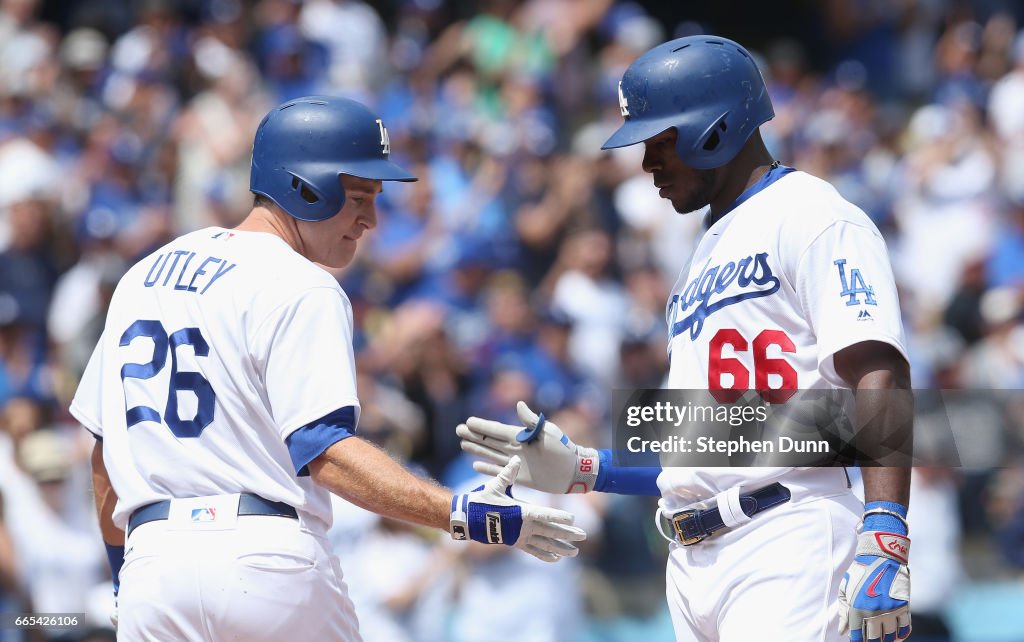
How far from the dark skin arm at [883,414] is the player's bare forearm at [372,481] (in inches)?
45.3

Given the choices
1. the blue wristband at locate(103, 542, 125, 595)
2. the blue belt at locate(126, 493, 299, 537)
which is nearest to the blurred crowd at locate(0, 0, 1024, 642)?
the blue wristband at locate(103, 542, 125, 595)

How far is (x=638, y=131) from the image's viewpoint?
4.15 metres

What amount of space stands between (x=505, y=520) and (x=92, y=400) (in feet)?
4.52

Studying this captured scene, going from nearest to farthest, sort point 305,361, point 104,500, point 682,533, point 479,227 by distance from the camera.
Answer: point 305,361
point 682,533
point 104,500
point 479,227

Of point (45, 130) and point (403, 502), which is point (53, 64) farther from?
point (403, 502)

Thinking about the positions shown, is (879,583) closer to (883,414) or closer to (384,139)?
(883,414)

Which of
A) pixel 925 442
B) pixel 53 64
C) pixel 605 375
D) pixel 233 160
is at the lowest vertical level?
pixel 925 442

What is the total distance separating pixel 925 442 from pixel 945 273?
165 inches

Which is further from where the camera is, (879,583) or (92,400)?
(92,400)

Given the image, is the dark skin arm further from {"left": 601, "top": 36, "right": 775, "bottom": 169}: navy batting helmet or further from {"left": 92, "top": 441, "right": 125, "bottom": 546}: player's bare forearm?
{"left": 92, "top": 441, "right": 125, "bottom": 546}: player's bare forearm

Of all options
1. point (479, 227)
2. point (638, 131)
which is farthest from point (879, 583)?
point (479, 227)

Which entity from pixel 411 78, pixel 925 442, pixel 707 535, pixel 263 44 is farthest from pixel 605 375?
pixel 707 535

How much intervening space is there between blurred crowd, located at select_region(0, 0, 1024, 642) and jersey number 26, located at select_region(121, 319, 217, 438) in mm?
3143

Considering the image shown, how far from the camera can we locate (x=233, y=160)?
10375 millimetres
